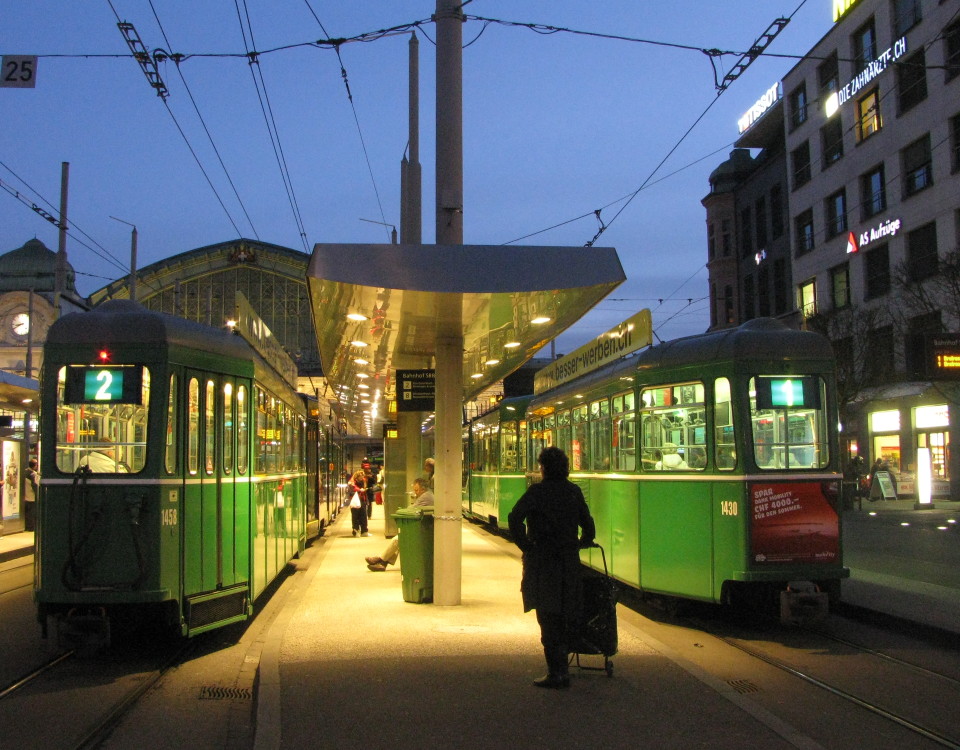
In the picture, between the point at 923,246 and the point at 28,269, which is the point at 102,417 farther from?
the point at 28,269

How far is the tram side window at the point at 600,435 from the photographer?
11922 millimetres

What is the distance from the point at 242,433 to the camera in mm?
9555

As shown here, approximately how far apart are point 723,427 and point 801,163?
3324 cm

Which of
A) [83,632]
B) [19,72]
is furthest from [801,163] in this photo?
[83,632]

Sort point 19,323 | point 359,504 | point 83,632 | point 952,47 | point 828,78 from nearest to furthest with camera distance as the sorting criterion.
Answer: point 83,632
point 359,504
point 952,47
point 828,78
point 19,323

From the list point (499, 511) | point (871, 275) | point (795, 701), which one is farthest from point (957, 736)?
point (871, 275)

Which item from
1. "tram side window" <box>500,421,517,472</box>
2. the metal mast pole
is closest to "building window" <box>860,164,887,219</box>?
"tram side window" <box>500,421,517,472</box>

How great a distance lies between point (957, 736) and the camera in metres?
5.97

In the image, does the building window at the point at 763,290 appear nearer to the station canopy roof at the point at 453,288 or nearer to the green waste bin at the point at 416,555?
the station canopy roof at the point at 453,288

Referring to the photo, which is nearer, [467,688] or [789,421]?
[467,688]

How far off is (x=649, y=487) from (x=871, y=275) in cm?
2695

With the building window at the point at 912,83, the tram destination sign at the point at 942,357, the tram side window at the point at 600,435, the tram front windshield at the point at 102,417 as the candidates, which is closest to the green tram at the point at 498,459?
the tram side window at the point at 600,435

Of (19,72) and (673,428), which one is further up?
(19,72)

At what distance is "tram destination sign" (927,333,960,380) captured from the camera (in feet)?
42.1
